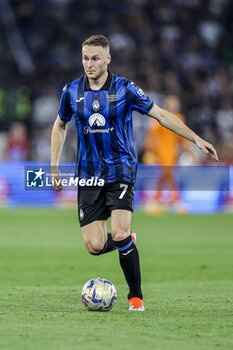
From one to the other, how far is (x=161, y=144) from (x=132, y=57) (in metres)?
7.40

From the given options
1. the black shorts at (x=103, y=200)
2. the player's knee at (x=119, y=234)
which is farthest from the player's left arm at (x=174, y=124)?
the player's knee at (x=119, y=234)

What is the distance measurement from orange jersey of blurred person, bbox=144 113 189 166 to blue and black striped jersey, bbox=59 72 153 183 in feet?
29.2

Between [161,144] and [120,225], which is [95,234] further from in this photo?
[161,144]

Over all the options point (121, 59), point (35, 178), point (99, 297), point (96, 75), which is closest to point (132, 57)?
point (121, 59)

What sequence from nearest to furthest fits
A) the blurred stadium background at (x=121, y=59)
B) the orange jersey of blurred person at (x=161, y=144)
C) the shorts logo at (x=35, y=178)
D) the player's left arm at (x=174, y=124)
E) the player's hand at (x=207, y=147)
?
the player's hand at (x=207, y=147) → the player's left arm at (x=174, y=124) → the shorts logo at (x=35, y=178) → the orange jersey of blurred person at (x=161, y=144) → the blurred stadium background at (x=121, y=59)

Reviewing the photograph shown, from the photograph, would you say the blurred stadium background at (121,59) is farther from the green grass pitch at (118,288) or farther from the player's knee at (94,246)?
the player's knee at (94,246)

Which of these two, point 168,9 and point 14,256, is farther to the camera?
point 168,9

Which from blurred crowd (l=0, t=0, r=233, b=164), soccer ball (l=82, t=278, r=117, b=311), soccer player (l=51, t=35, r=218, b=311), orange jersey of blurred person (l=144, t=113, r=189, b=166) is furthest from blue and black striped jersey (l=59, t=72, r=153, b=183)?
blurred crowd (l=0, t=0, r=233, b=164)

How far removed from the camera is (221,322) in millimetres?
5133

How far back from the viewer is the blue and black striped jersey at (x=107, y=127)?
5734mm

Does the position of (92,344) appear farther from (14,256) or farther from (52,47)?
(52,47)

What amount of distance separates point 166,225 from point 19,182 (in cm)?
474

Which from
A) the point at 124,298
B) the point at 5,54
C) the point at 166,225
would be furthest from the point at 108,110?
the point at 5,54

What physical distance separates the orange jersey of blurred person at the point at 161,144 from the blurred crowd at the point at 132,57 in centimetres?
388
